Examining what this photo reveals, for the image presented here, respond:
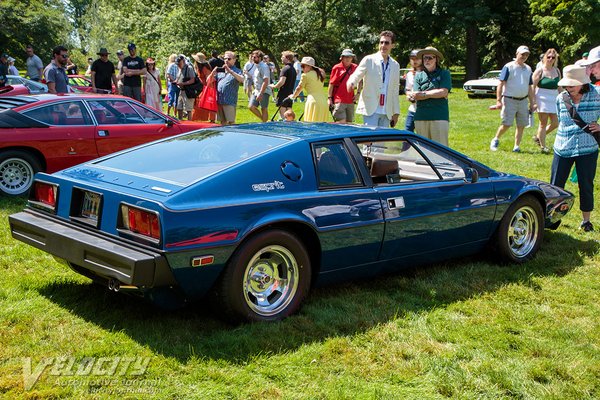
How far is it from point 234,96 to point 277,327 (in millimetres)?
9715

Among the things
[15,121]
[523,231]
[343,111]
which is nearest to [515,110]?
[343,111]

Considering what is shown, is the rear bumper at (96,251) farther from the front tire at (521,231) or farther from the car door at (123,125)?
the car door at (123,125)

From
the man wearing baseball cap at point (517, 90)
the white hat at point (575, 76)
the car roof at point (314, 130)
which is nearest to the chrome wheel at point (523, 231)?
the car roof at point (314, 130)

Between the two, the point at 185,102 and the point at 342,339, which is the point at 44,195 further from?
the point at 185,102

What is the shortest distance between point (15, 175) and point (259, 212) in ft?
16.1

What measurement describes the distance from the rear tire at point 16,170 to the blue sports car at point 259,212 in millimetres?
3404

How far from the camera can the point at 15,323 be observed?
13.8 feet

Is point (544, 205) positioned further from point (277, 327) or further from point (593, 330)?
point (277, 327)

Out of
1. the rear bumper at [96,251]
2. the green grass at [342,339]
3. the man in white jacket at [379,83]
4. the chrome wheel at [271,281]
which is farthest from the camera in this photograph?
the man in white jacket at [379,83]

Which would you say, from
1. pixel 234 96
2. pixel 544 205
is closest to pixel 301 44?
pixel 234 96

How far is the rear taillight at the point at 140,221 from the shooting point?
3859 millimetres

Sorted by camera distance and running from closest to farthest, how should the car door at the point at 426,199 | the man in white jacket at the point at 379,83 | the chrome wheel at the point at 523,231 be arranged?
the car door at the point at 426,199 → the chrome wheel at the point at 523,231 → the man in white jacket at the point at 379,83

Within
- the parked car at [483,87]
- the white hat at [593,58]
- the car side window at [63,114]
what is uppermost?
the parked car at [483,87]

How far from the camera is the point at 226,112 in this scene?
44.7ft
